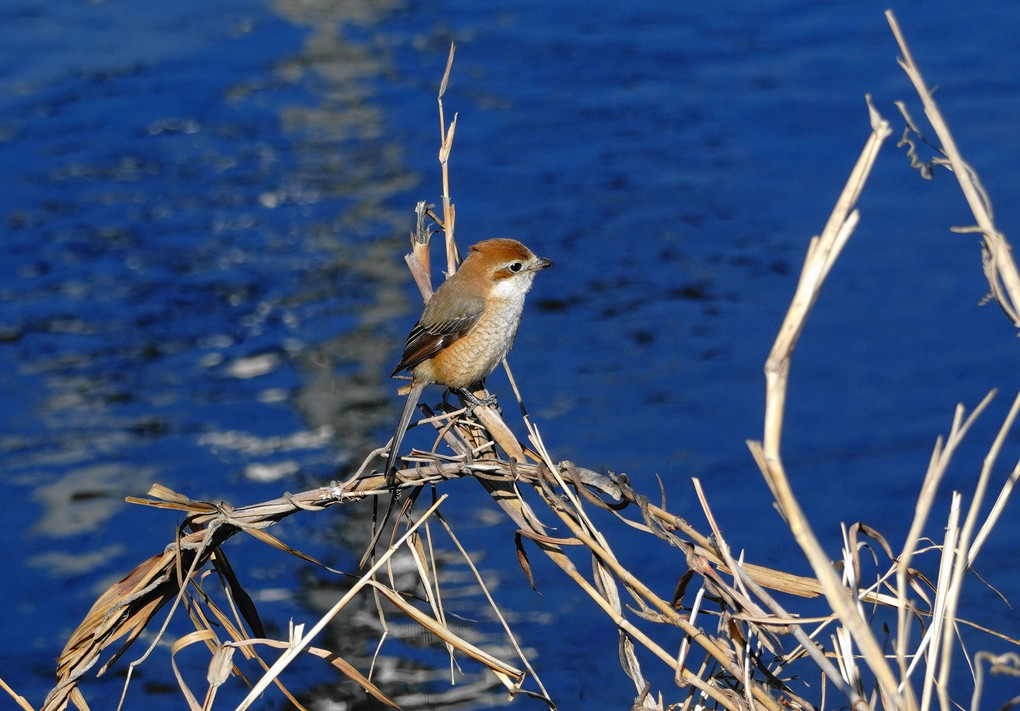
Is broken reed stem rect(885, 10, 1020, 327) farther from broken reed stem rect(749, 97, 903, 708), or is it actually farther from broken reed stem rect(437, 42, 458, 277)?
broken reed stem rect(437, 42, 458, 277)

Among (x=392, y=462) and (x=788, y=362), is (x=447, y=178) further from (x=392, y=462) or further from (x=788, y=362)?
(x=788, y=362)

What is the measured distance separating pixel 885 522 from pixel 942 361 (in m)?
1.65

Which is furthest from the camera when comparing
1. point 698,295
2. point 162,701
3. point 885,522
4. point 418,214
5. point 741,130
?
point 741,130

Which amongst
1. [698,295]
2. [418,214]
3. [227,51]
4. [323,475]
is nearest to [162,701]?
[323,475]

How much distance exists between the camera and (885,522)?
6008 millimetres

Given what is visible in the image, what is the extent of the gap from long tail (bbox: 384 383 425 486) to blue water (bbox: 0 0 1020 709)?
1.63 meters

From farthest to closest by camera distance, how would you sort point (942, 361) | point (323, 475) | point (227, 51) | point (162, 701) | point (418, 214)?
point (227, 51) < point (942, 361) < point (323, 475) < point (162, 701) < point (418, 214)

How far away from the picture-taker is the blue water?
6332 millimetres

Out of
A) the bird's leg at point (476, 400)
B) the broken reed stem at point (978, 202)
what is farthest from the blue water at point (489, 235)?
the broken reed stem at point (978, 202)

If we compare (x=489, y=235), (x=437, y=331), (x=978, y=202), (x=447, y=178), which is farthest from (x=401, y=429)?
(x=489, y=235)

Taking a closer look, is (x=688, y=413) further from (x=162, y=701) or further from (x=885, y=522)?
(x=162, y=701)

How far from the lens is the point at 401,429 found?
3.85m

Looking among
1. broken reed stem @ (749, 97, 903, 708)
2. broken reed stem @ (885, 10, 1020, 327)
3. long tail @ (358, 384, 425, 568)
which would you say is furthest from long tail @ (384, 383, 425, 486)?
broken reed stem @ (885, 10, 1020, 327)

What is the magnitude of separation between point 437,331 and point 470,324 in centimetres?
17
